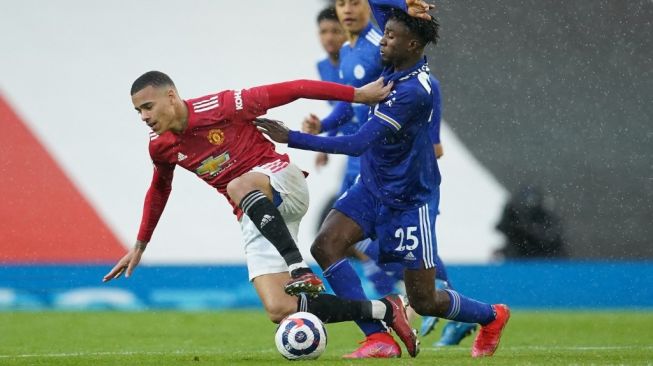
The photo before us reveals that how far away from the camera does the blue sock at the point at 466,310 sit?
692cm

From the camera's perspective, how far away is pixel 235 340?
888 cm

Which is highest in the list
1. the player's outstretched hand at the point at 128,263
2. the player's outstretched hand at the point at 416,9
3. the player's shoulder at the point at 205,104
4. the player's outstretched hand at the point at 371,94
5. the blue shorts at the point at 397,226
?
the player's outstretched hand at the point at 416,9

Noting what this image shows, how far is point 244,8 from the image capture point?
13531mm

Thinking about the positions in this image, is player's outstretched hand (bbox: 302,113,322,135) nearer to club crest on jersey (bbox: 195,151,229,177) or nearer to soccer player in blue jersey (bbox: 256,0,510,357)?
soccer player in blue jersey (bbox: 256,0,510,357)

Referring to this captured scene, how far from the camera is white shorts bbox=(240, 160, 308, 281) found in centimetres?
668

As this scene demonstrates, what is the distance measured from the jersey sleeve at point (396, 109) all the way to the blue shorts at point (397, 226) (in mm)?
541

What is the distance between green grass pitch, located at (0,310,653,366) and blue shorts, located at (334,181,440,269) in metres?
0.59

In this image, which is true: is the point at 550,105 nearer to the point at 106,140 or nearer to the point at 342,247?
the point at 106,140

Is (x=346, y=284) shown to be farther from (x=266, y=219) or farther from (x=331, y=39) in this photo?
(x=331, y=39)

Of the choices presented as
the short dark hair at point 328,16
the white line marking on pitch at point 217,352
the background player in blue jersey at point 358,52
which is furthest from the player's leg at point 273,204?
the short dark hair at point 328,16

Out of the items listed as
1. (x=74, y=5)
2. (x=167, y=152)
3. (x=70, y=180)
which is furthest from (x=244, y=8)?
(x=167, y=152)

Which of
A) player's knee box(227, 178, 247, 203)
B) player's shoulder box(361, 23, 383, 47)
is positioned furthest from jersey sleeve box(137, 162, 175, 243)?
player's shoulder box(361, 23, 383, 47)

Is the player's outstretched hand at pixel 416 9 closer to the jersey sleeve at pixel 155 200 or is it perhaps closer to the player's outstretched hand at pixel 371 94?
the player's outstretched hand at pixel 371 94

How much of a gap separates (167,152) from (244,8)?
7052mm
